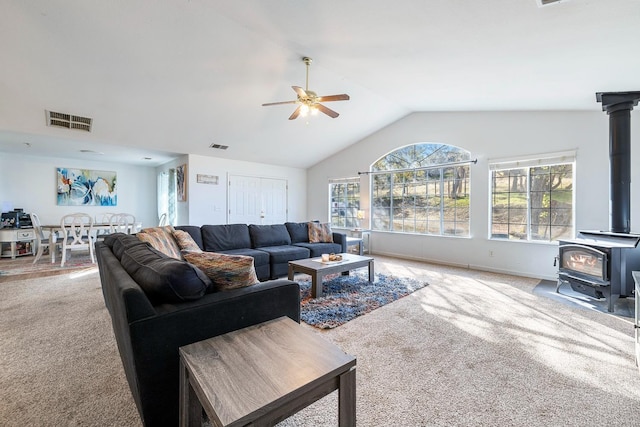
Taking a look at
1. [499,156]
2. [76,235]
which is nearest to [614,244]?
[499,156]

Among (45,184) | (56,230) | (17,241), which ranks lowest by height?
(17,241)

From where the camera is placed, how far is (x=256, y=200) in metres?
7.08

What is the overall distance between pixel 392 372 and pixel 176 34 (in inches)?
156

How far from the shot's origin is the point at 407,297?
138 inches

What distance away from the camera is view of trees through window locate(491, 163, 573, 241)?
14.1ft

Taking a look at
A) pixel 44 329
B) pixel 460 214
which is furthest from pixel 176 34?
pixel 460 214

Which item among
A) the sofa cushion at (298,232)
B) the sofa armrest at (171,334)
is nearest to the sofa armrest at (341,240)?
the sofa cushion at (298,232)

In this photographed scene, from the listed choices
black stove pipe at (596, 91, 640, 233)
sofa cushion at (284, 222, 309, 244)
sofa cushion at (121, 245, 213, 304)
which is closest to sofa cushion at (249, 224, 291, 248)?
sofa cushion at (284, 222, 309, 244)

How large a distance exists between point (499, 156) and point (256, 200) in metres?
5.29

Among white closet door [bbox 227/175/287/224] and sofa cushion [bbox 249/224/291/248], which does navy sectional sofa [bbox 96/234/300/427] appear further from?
white closet door [bbox 227/175/287/224]

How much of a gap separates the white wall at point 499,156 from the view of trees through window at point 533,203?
0.53 ft

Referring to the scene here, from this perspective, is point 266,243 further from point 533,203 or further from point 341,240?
point 533,203

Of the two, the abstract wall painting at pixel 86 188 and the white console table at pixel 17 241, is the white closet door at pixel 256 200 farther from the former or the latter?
the white console table at pixel 17 241

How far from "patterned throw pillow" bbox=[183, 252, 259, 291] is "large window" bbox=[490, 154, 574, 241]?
4.79 m
